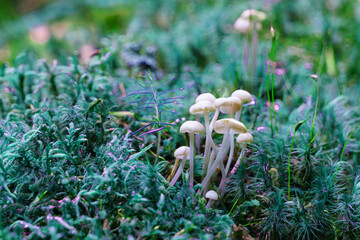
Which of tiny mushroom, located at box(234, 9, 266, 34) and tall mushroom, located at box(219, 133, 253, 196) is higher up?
tiny mushroom, located at box(234, 9, 266, 34)

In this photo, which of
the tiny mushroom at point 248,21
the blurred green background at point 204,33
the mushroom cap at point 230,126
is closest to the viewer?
the mushroom cap at point 230,126

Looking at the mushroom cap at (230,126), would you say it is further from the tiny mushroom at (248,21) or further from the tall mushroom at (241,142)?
the tiny mushroom at (248,21)

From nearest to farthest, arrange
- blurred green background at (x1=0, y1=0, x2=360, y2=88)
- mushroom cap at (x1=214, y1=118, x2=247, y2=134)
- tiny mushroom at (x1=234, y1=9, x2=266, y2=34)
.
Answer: mushroom cap at (x1=214, y1=118, x2=247, y2=134) → tiny mushroom at (x1=234, y1=9, x2=266, y2=34) → blurred green background at (x1=0, y1=0, x2=360, y2=88)

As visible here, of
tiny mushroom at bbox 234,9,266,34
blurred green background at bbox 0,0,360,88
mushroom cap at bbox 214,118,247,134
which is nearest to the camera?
mushroom cap at bbox 214,118,247,134

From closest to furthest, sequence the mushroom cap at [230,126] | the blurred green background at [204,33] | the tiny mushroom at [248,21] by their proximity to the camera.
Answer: the mushroom cap at [230,126]
the tiny mushroom at [248,21]
the blurred green background at [204,33]

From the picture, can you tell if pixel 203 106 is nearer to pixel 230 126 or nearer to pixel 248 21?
pixel 230 126

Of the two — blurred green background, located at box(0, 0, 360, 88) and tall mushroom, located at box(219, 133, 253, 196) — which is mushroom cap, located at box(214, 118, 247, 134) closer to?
tall mushroom, located at box(219, 133, 253, 196)

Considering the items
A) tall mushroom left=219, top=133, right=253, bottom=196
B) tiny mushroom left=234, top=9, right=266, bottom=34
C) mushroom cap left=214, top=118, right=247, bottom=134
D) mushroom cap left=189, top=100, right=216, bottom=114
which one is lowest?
tall mushroom left=219, top=133, right=253, bottom=196

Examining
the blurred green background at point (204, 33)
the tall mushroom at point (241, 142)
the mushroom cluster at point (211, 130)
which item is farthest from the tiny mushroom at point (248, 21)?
the tall mushroom at point (241, 142)

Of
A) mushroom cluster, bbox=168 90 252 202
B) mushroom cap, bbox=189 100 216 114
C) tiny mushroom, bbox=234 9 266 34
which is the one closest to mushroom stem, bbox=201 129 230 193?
mushroom cluster, bbox=168 90 252 202
